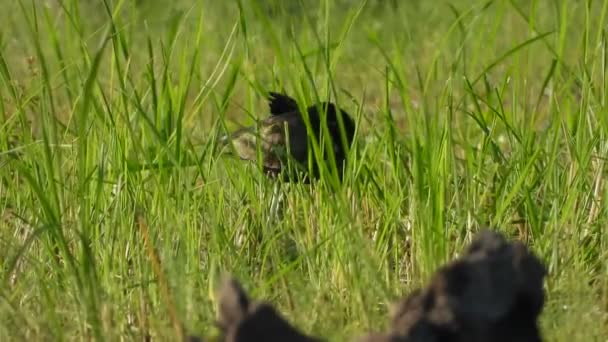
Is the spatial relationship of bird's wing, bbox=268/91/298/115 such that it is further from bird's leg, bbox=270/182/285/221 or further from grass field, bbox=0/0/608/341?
bird's leg, bbox=270/182/285/221

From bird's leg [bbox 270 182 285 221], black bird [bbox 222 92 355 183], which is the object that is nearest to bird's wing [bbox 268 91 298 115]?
black bird [bbox 222 92 355 183]

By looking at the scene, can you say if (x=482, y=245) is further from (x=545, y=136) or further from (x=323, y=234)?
(x=545, y=136)

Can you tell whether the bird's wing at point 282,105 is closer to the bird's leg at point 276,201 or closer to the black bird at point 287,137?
the black bird at point 287,137

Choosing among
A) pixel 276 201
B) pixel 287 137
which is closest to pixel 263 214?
pixel 276 201

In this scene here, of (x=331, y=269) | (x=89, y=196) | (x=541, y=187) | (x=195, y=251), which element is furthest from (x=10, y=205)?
(x=541, y=187)

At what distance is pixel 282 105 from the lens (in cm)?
287

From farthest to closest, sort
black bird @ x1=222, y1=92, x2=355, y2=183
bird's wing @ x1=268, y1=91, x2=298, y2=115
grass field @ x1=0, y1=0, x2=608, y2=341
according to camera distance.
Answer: bird's wing @ x1=268, y1=91, x2=298, y2=115, black bird @ x1=222, y1=92, x2=355, y2=183, grass field @ x1=0, y1=0, x2=608, y2=341

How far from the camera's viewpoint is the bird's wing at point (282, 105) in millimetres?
2850

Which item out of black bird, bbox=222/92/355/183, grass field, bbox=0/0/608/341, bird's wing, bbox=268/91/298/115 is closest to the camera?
grass field, bbox=0/0/608/341

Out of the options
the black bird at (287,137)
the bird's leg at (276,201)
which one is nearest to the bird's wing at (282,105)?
the black bird at (287,137)

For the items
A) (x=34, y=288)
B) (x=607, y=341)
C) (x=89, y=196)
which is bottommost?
(x=607, y=341)

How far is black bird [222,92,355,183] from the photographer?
8.97ft

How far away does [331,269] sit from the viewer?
2.51 m

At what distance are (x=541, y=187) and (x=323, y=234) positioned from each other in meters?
0.59
